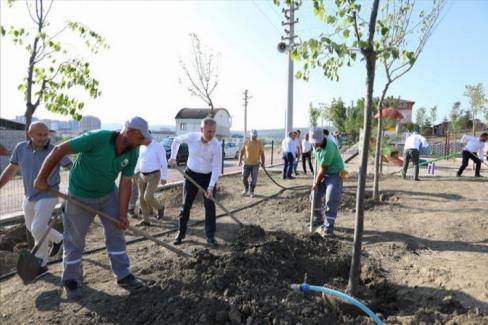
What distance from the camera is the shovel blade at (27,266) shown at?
12.0 feet

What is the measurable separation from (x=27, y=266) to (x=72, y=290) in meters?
0.52

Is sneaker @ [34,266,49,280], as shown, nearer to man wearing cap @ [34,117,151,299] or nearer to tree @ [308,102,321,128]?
man wearing cap @ [34,117,151,299]

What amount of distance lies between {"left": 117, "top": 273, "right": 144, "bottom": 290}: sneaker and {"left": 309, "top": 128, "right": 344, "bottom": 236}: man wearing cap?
3.01 m

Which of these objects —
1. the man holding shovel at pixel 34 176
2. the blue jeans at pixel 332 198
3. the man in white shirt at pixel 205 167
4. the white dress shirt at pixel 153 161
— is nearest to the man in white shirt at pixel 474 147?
the blue jeans at pixel 332 198

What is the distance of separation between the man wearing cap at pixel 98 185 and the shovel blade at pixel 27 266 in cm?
38

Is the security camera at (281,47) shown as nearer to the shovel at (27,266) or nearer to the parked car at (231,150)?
the parked car at (231,150)

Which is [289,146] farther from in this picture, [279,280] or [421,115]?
[421,115]

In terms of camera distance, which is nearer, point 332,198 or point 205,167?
point 205,167

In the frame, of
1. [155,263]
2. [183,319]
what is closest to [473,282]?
[183,319]

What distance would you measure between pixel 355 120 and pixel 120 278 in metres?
36.3

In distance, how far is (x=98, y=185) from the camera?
3492 mm

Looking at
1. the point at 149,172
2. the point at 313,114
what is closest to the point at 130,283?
the point at 149,172

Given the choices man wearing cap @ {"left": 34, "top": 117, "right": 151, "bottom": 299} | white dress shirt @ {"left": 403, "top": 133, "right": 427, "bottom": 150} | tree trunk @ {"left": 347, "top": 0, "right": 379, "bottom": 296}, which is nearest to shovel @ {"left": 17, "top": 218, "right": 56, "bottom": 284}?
man wearing cap @ {"left": 34, "top": 117, "right": 151, "bottom": 299}

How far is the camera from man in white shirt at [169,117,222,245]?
4981 mm
